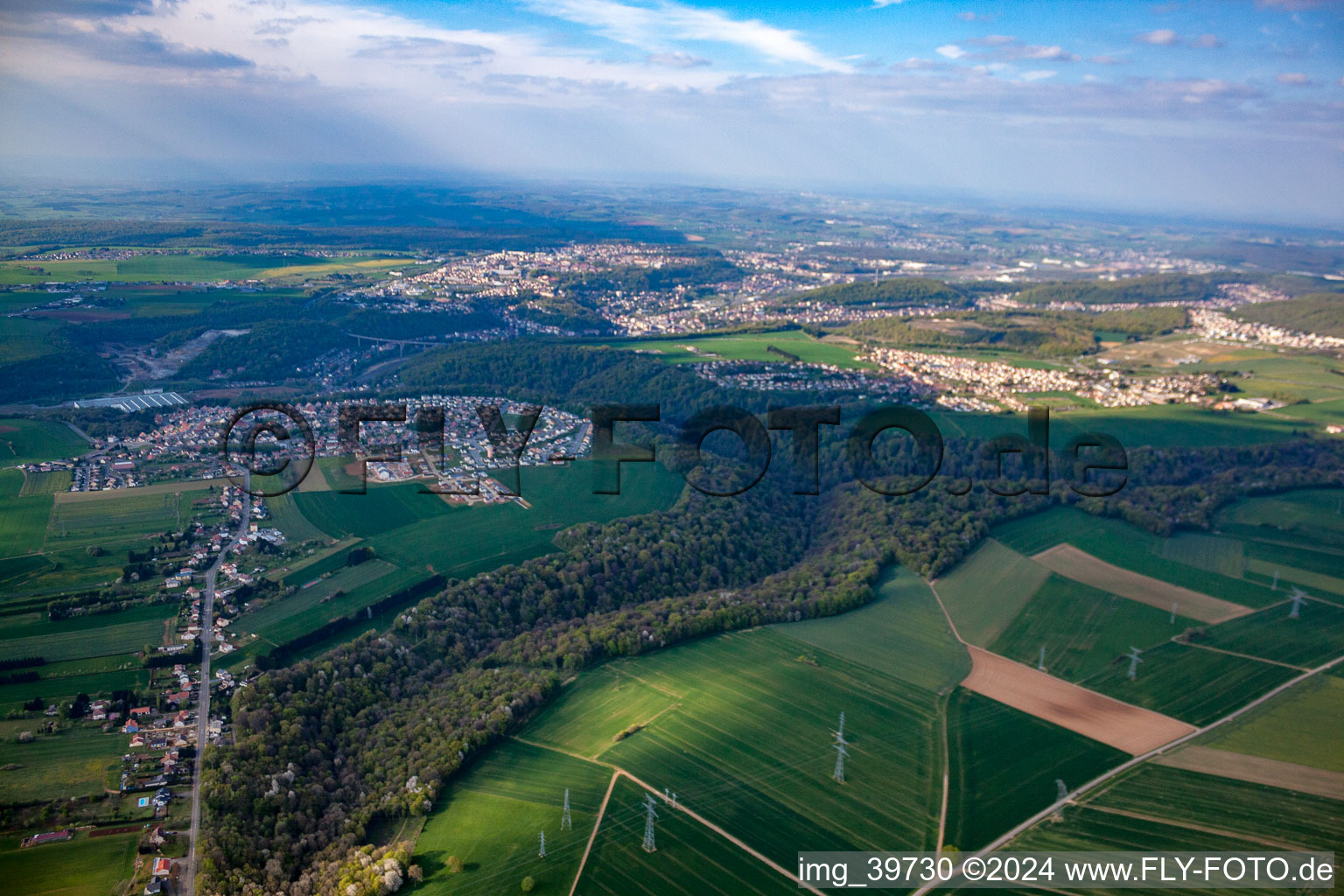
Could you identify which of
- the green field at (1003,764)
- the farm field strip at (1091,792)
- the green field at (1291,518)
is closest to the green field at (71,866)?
the farm field strip at (1091,792)

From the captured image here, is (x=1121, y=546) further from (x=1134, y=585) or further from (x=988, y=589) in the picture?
(x=988, y=589)

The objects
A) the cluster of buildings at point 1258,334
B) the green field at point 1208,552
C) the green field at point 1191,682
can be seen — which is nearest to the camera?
the green field at point 1191,682

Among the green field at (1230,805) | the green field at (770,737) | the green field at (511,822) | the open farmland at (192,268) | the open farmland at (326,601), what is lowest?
the green field at (511,822)

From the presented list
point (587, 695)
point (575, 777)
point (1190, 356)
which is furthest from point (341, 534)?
point (1190, 356)

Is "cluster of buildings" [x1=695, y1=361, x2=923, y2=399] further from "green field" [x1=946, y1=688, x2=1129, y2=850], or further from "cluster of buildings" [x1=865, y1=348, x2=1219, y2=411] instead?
"green field" [x1=946, y1=688, x2=1129, y2=850]

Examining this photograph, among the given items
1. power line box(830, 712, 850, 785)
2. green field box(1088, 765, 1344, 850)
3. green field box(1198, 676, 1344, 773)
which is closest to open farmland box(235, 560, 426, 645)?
power line box(830, 712, 850, 785)

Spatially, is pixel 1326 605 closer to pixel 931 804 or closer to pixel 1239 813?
pixel 1239 813

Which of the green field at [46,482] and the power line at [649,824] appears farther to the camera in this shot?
the green field at [46,482]

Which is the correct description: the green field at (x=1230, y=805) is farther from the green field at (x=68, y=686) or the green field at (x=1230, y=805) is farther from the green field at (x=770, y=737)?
the green field at (x=68, y=686)
